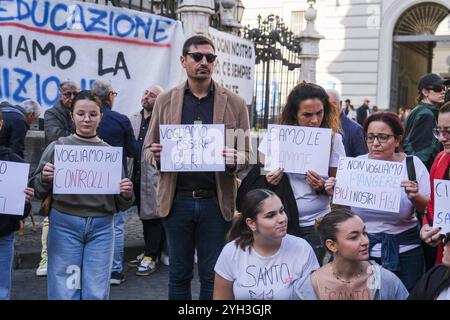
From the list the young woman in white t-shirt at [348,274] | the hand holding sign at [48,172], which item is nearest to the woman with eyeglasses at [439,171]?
the young woman in white t-shirt at [348,274]

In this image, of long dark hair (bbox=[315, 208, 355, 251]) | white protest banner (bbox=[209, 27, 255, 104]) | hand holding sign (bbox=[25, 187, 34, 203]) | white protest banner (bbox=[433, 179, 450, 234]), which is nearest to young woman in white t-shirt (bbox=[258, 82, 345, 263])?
long dark hair (bbox=[315, 208, 355, 251])

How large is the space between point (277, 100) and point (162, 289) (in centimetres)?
817

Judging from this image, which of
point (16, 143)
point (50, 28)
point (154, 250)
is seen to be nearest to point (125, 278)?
point (154, 250)

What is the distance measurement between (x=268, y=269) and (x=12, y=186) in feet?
5.27

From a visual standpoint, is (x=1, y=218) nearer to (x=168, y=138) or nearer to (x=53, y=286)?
(x=53, y=286)

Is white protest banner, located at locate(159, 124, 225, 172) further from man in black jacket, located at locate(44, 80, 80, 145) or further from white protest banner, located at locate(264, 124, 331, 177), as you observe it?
man in black jacket, located at locate(44, 80, 80, 145)

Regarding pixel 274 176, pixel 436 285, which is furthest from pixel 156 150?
pixel 436 285

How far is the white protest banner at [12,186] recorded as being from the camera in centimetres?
387

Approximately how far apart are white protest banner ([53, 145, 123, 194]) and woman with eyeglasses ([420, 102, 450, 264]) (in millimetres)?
1847

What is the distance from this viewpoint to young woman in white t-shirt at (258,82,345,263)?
3.84 metres

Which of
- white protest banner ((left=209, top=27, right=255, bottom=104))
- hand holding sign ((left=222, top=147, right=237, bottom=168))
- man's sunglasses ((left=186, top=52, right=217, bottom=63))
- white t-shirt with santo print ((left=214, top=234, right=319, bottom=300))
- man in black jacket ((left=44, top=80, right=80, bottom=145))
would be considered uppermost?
white protest banner ((left=209, top=27, right=255, bottom=104))

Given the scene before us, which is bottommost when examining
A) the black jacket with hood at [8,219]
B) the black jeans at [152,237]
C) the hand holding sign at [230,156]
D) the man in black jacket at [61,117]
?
the black jeans at [152,237]

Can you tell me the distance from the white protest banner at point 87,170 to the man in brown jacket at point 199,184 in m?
0.25

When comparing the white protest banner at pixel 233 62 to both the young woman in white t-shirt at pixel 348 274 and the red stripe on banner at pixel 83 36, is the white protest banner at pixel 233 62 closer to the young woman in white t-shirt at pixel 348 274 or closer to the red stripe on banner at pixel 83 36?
the red stripe on banner at pixel 83 36
